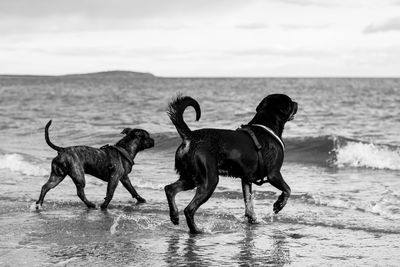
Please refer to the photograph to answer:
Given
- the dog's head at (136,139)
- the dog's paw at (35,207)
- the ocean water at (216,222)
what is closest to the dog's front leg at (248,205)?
the ocean water at (216,222)

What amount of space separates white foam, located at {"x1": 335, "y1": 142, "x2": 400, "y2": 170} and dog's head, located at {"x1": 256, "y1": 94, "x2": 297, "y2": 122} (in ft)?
23.5

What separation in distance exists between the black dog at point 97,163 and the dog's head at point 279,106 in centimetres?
233

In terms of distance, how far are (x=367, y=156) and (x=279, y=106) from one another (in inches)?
343

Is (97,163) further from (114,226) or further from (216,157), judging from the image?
(216,157)

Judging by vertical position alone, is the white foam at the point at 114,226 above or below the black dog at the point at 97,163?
below

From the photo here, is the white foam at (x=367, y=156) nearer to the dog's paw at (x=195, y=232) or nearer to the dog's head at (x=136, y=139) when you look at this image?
the dog's head at (x=136, y=139)

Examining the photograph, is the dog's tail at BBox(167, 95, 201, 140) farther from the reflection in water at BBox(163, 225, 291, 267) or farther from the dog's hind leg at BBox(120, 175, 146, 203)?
the dog's hind leg at BBox(120, 175, 146, 203)

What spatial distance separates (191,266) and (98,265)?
0.84 metres

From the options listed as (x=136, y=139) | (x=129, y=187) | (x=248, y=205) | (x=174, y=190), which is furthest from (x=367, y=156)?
(x=174, y=190)

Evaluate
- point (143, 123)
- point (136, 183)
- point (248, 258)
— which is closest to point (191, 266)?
point (248, 258)

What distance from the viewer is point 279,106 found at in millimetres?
8086

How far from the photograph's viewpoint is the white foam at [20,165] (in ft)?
42.5

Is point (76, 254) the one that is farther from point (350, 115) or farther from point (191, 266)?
point (350, 115)

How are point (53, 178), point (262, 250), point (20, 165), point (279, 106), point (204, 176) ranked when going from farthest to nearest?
point (20, 165) < point (53, 178) < point (279, 106) < point (204, 176) < point (262, 250)
